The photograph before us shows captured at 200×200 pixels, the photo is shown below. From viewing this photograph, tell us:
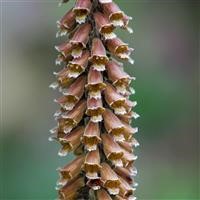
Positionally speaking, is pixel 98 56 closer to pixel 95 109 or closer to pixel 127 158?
pixel 95 109

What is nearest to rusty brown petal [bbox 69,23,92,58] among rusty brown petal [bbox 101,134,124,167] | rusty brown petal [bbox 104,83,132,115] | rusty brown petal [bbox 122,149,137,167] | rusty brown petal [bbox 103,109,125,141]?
rusty brown petal [bbox 104,83,132,115]

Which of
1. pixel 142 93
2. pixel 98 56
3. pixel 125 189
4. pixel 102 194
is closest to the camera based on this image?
pixel 98 56

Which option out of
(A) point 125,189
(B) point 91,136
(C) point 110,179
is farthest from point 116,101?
(A) point 125,189

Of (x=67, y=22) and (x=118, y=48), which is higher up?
(x=67, y=22)

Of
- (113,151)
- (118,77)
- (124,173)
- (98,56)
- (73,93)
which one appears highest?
(98,56)

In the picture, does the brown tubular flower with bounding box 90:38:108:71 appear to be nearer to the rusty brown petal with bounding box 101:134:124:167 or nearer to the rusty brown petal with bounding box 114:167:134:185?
the rusty brown petal with bounding box 101:134:124:167

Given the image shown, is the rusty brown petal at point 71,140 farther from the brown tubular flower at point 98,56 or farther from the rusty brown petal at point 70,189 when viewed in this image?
the brown tubular flower at point 98,56
